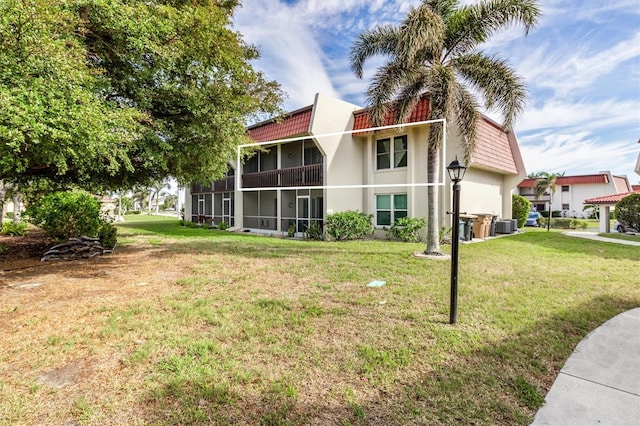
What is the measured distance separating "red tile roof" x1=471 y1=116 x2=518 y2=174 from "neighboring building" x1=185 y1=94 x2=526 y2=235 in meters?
0.04

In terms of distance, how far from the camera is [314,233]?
50.0 feet

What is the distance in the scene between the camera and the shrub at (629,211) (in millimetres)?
16766

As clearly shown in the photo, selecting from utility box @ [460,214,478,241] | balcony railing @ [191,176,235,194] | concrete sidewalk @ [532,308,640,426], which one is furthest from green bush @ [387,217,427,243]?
balcony railing @ [191,176,235,194]

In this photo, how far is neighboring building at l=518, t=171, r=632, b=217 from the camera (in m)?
38.9

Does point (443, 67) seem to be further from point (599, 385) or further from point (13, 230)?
point (13, 230)

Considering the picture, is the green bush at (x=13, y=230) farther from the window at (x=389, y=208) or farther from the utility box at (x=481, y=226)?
the utility box at (x=481, y=226)

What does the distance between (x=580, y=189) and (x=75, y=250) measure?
52.0 m

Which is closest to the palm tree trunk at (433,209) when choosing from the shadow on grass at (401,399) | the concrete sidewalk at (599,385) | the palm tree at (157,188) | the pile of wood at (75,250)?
the concrete sidewalk at (599,385)

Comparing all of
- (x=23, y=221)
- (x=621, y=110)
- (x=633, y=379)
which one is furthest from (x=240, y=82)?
(x=23, y=221)

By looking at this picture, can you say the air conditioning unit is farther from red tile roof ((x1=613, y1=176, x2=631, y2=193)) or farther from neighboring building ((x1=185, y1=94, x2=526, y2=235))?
red tile roof ((x1=613, y1=176, x2=631, y2=193))

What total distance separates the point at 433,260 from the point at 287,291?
502cm

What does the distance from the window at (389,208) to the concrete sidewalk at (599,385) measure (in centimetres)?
1048

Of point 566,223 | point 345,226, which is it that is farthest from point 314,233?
point 566,223

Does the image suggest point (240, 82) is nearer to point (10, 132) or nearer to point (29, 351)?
point (10, 132)
